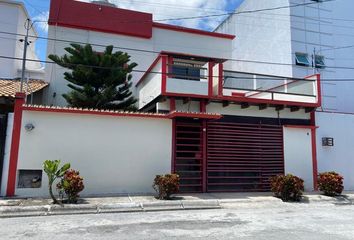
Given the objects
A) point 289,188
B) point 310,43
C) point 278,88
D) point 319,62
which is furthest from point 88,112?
point 319,62

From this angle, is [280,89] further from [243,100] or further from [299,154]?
[243,100]

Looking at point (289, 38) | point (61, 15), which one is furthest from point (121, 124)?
point (289, 38)

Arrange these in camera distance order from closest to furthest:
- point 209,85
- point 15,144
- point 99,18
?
point 15,144 < point 209,85 < point 99,18

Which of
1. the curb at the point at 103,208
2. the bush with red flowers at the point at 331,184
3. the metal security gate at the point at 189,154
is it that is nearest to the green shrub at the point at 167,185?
the curb at the point at 103,208

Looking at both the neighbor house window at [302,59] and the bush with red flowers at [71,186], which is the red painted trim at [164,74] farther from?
the neighbor house window at [302,59]

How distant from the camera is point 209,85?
1334cm

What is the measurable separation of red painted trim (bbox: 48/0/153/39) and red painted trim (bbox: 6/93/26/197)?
29.5 feet

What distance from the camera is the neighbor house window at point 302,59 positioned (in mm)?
21288

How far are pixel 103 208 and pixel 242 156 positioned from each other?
6443 millimetres

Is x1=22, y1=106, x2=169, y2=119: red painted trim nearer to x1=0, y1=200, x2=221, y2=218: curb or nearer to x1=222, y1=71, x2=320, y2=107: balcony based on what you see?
x1=0, y1=200, x2=221, y2=218: curb

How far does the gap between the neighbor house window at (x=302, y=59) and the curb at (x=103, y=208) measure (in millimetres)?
13839

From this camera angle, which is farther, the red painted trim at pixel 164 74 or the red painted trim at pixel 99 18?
the red painted trim at pixel 99 18

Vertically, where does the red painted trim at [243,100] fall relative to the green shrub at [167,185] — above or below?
above

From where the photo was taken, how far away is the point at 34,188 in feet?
36.2
